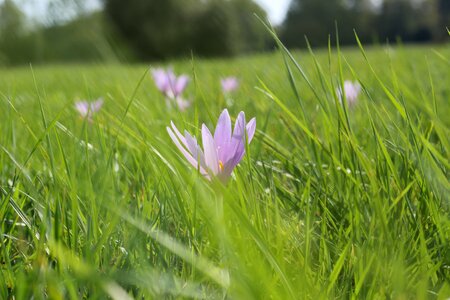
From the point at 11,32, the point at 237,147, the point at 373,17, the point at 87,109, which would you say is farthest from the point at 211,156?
the point at 373,17

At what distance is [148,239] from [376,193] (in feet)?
0.64

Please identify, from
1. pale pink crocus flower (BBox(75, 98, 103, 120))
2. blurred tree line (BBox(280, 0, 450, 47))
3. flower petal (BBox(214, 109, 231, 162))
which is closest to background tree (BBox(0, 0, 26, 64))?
blurred tree line (BBox(280, 0, 450, 47))

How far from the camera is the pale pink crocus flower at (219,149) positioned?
476 millimetres

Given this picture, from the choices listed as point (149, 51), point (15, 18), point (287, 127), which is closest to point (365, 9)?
point (149, 51)

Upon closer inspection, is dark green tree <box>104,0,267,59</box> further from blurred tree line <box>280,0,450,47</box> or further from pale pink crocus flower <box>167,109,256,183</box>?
pale pink crocus flower <box>167,109,256,183</box>

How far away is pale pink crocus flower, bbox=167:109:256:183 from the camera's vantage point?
48cm

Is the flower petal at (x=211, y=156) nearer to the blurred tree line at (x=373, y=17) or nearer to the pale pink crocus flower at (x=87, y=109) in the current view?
the pale pink crocus flower at (x=87, y=109)

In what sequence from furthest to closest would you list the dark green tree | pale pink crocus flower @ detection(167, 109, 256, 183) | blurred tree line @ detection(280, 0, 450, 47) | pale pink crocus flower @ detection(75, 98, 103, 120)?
blurred tree line @ detection(280, 0, 450, 47)
the dark green tree
pale pink crocus flower @ detection(75, 98, 103, 120)
pale pink crocus flower @ detection(167, 109, 256, 183)

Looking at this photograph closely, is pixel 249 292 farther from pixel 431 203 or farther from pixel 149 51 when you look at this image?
pixel 149 51

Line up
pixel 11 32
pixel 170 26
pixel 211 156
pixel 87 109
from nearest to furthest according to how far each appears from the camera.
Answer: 1. pixel 211 156
2. pixel 87 109
3. pixel 170 26
4. pixel 11 32

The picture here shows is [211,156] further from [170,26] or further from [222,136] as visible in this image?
[170,26]

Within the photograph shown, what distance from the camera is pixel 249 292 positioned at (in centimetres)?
32

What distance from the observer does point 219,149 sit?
50 centimetres

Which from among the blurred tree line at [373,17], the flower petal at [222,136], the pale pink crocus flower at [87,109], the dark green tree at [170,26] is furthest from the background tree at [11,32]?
the flower petal at [222,136]
